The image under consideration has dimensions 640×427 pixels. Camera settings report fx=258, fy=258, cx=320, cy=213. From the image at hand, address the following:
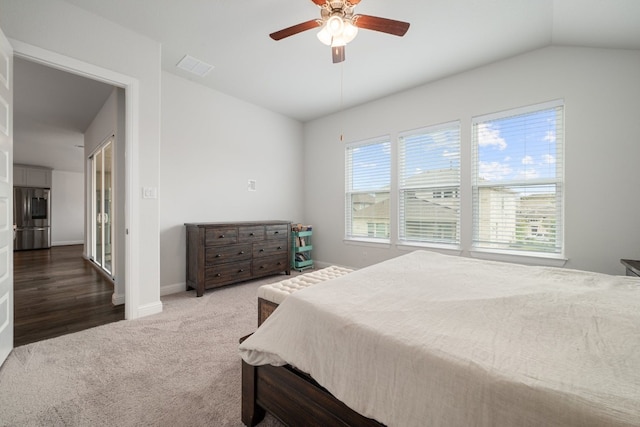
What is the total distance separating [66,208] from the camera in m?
8.27

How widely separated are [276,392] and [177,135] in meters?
3.37

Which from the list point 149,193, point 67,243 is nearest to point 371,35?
point 149,193

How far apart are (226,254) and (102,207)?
2959 millimetres

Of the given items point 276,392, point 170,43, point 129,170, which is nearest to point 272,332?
point 276,392

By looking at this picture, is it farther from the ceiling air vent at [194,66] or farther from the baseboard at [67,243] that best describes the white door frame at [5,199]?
the baseboard at [67,243]

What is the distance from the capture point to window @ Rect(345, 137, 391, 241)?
412 centimetres

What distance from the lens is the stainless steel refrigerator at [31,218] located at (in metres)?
7.12

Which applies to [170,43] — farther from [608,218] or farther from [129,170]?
[608,218]

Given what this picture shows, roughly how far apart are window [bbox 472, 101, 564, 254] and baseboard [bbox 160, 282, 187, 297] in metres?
3.86

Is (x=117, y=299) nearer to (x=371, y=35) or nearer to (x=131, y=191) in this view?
(x=131, y=191)

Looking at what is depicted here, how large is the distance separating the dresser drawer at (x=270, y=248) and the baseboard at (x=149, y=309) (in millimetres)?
1356

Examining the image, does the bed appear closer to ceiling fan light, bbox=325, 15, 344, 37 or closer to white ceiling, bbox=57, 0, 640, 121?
ceiling fan light, bbox=325, 15, 344, 37

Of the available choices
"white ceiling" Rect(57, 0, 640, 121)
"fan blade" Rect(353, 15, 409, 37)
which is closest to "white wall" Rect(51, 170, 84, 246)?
"white ceiling" Rect(57, 0, 640, 121)

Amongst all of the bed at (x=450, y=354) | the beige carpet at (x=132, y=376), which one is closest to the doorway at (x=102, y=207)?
the beige carpet at (x=132, y=376)
